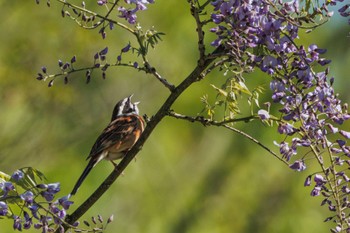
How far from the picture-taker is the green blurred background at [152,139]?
10.6 meters

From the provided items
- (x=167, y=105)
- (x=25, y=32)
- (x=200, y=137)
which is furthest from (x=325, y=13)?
(x=200, y=137)

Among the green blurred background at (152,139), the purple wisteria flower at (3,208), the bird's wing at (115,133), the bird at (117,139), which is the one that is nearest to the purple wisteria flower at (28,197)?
the purple wisteria flower at (3,208)

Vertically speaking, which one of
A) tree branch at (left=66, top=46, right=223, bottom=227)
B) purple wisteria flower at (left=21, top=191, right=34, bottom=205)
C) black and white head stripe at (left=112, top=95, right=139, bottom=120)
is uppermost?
black and white head stripe at (left=112, top=95, right=139, bottom=120)

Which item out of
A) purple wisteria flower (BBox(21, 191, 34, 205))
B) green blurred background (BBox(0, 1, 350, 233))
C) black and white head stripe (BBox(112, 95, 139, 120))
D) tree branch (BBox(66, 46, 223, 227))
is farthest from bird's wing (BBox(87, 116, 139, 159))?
green blurred background (BBox(0, 1, 350, 233))

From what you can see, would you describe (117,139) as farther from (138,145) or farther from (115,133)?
(138,145)

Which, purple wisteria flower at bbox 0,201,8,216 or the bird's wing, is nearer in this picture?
purple wisteria flower at bbox 0,201,8,216

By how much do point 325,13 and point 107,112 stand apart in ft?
25.3

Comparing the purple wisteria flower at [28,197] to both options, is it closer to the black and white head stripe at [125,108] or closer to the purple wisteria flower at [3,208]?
the purple wisteria flower at [3,208]

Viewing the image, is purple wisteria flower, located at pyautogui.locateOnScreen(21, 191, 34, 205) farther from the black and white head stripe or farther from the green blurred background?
the green blurred background

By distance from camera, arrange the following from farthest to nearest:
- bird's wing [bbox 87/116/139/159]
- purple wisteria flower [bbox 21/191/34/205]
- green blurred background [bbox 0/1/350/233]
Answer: green blurred background [bbox 0/1/350/233]
bird's wing [bbox 87/116/139/159]
purple wisteria flower [bbox 21/191/34/205]

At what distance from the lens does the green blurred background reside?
10633 millimetres

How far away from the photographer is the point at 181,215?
12266mm

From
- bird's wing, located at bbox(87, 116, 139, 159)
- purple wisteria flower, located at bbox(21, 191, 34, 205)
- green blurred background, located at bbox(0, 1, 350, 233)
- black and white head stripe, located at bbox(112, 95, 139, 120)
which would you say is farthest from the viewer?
green blurred background, located at bbox(0, 1, 350, 233)

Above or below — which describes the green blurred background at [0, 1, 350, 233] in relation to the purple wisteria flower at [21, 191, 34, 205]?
above
